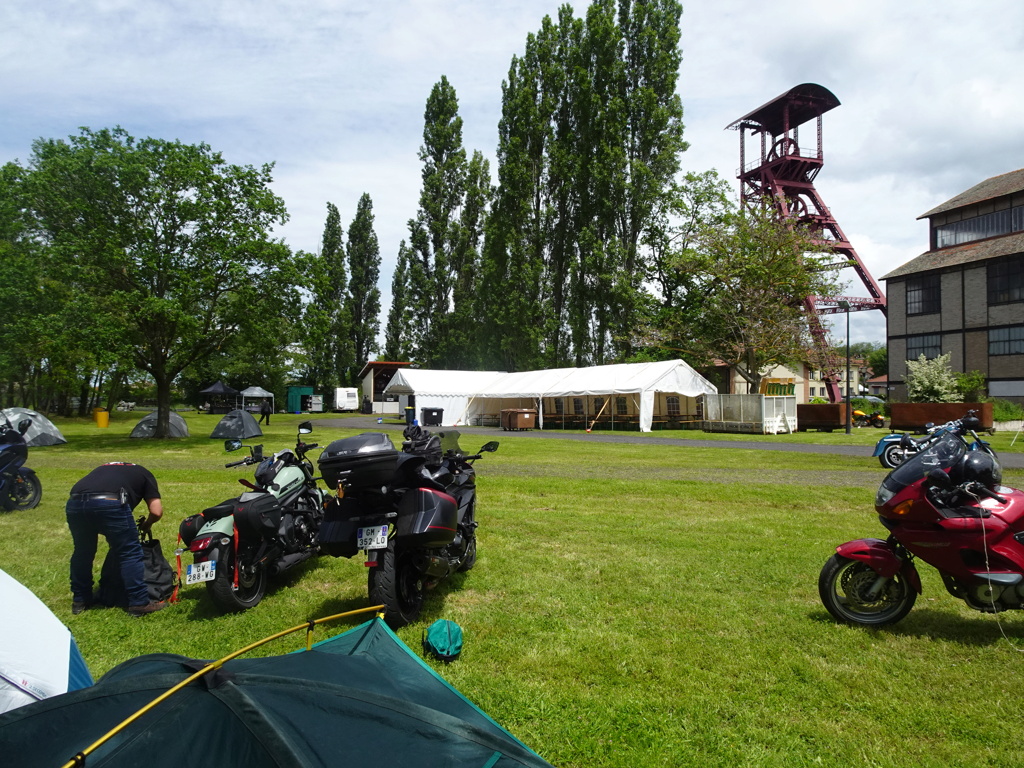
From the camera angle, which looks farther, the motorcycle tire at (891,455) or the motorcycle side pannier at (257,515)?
the motorcycle tire at (891,455)

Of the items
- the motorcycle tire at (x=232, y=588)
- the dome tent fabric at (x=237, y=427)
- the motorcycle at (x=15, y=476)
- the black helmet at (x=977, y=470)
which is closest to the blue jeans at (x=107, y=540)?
the motorcycle tire at (x=232, y=588)

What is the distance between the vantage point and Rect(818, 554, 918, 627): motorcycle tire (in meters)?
4.61

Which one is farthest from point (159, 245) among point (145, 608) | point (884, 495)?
point (884, 495)

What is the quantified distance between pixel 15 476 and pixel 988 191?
4756 cm

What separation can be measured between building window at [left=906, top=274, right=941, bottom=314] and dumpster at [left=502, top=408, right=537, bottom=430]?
26028 millimetres

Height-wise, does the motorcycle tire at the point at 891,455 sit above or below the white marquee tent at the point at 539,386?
below

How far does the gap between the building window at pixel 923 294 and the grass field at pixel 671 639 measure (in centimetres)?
3793

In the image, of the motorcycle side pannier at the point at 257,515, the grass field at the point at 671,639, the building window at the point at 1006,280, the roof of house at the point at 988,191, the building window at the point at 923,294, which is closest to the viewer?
the grass field at the point at 671,639

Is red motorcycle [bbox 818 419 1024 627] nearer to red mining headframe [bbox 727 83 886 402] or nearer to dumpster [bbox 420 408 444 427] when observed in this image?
dumpster [bbox 420 408 444 427]

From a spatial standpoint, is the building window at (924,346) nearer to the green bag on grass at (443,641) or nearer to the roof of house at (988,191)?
the roof of house at (988,191)

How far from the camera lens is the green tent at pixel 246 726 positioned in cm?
157

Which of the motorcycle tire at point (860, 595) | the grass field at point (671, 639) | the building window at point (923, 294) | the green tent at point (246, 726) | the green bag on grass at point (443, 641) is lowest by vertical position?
the grass field at point (671, 639)

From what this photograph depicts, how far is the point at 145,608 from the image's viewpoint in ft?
17.2

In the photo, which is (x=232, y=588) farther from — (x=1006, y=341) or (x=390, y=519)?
(x=1006, y=341)
